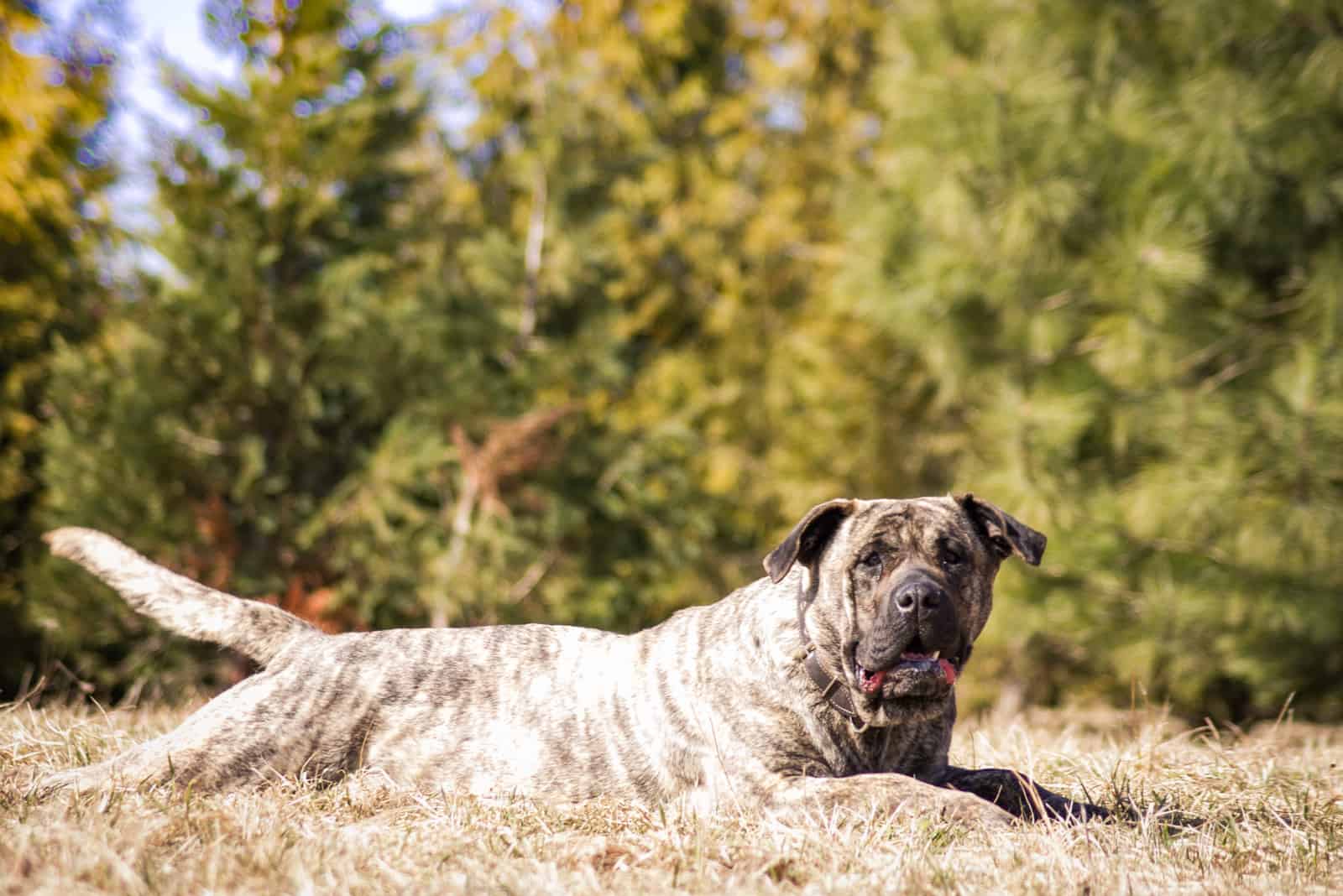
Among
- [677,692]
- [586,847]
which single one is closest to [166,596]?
[677,692]

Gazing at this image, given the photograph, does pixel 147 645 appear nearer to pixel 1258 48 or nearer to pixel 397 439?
pixel 397 439

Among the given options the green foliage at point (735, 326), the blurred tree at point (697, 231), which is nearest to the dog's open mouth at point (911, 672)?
the green foliage at point (735, 326)

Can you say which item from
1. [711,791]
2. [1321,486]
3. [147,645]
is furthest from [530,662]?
[147,645]

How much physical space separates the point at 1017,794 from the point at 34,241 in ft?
46.4

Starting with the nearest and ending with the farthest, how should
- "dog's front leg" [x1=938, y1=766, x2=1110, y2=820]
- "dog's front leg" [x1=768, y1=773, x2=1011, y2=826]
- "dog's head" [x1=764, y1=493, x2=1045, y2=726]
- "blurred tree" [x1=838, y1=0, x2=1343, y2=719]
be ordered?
1. "dog's front leg" [x1=768, y1=773, x2=1011, y2=826]
2. "dog's front leg" [x1=938, y1=766, x2=1110, y2=820]
3. "dog's head" [x1=764, y1=493, x2=1045, y2=726]
4. "blurred tree" [x1=838, y1=0, x2=1343, y2=719]

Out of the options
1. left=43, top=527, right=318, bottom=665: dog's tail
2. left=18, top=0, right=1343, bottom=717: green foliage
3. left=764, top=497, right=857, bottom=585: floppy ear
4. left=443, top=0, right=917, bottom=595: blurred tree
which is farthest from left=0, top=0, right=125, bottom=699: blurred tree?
left=764, top=497, right=857, bottom=585: floppy ear

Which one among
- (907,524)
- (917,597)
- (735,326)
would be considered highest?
(735,326)

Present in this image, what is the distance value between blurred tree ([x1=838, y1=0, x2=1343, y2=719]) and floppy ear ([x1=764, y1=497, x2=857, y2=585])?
574cm

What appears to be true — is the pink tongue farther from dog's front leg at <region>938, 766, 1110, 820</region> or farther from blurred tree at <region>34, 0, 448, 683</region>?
blurred tree at <region>34, 0, 448, 683</region>

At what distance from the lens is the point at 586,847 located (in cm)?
315

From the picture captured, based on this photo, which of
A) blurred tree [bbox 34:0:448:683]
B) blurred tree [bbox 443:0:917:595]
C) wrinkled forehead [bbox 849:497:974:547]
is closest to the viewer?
wrinkled forehead [bbox 849:497:974:547]

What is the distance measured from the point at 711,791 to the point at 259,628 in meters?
1.92

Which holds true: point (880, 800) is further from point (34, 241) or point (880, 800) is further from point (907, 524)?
point (34, 241)

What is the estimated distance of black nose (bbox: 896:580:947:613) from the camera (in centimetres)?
379
